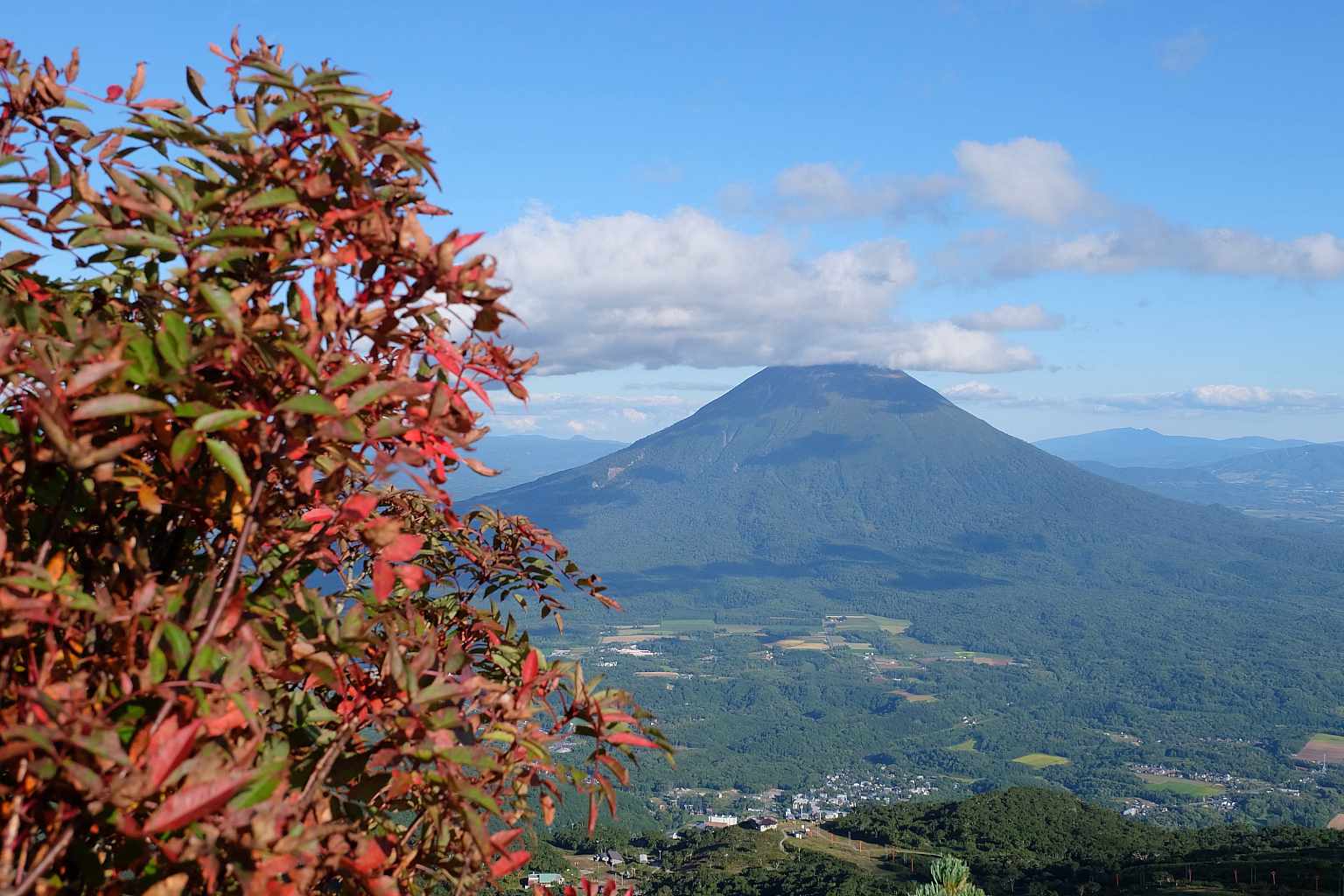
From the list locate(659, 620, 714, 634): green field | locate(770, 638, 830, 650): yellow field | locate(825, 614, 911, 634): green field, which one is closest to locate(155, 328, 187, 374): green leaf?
locate(770, 638, 830, 650): yellow field

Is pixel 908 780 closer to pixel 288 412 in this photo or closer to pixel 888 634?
pixel 888 634

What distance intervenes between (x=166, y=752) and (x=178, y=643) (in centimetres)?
14

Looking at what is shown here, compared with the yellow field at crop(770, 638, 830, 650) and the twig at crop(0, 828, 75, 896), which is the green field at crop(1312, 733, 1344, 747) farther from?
the twig at crop(0, 828, 75, 896)

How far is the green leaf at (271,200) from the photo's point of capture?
1.24 meters

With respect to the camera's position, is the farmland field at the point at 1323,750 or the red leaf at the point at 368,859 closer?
the red leaf at the point at 368,859

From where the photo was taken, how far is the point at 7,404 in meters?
A: 1.48

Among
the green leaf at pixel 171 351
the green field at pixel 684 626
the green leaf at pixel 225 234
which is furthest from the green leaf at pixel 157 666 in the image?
the green field at pixel 684 626

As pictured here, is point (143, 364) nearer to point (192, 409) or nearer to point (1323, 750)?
point (192, 409)

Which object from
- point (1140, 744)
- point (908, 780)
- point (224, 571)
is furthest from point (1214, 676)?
point (224, 571)

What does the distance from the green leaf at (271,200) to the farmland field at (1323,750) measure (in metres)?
118

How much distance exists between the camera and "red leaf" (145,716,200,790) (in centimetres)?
98

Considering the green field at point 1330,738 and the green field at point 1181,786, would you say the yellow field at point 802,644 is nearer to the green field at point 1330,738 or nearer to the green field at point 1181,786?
the green field at point 1181,786

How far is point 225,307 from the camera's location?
3.64 feet

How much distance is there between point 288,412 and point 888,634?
168944 mm
